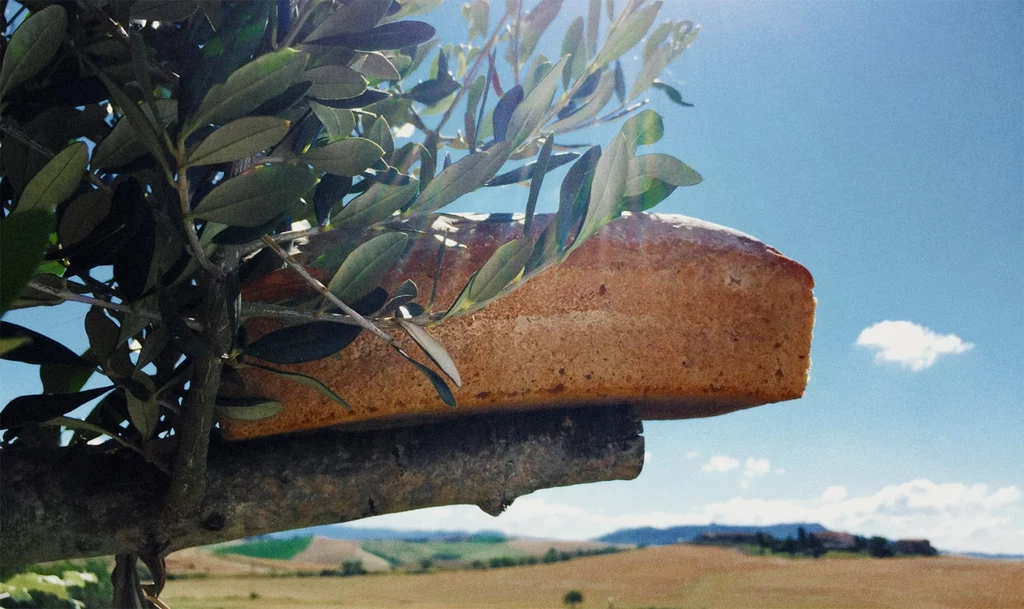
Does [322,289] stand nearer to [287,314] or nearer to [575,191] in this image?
[287,314]

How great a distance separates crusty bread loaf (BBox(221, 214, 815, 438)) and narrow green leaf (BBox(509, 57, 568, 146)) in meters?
0.11

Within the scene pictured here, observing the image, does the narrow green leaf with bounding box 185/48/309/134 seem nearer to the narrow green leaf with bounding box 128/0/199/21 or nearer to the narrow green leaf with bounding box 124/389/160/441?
the narrow green leaf with bounding box 128/0/199/21

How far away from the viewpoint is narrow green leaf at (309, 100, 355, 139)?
42 cm

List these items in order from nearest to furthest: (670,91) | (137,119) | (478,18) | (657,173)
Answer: (137,119)
(657,173)
(670,91)
(478,18)

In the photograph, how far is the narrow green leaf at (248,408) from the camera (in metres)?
0.49

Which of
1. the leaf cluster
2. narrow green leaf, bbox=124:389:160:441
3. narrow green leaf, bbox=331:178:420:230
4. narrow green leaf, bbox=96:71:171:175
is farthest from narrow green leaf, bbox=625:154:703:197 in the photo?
narrow green leaf, bbox=124:389:160:441

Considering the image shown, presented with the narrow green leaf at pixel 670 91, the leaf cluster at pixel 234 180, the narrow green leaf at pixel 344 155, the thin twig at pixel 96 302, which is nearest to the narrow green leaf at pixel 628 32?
the leaf cluster at pixel 234 180

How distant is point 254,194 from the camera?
35 cm

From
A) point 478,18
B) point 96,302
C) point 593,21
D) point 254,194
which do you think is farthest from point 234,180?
point 478,18

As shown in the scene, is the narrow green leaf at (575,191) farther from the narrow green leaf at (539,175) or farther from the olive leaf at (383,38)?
the olive leaf at (383,38)

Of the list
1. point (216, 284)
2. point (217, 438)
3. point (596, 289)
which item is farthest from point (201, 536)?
point (596, 289)

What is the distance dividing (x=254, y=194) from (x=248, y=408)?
19 centimetres

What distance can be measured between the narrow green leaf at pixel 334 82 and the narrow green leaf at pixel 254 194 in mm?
64

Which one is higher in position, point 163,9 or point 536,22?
point 536,22
